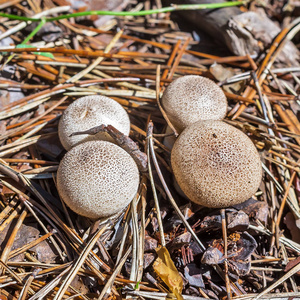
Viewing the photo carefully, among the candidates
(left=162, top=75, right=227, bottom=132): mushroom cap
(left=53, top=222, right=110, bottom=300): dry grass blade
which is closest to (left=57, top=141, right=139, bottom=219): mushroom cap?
(left=53, top=222, right=110, bottom=300): dry grass blade

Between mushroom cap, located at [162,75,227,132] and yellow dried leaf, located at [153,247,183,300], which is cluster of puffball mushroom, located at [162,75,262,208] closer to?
mushroom cap, located at [162,75,227,132]

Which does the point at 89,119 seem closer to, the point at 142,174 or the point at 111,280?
the point at 142,174

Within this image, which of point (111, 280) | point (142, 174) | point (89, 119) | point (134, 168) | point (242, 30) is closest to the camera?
point (111, 280)

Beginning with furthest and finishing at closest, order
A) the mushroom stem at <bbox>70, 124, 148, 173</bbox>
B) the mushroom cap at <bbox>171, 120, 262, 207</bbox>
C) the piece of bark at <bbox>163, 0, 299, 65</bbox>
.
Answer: the piece of bark at <bbox>163, 0, 299, 65</bbox> → the mushroom stem at <bbox>70, 124, 148, 173</bbox> → the mushroom cap at <bbox>171, 120, 262, 207</bbox>

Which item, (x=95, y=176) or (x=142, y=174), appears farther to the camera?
(x=142, y=174)

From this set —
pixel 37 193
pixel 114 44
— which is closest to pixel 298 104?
pixel 114 44

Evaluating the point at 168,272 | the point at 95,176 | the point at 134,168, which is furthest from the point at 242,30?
the point at 168,272
